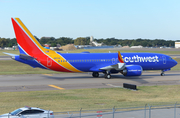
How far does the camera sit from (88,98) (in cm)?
2880

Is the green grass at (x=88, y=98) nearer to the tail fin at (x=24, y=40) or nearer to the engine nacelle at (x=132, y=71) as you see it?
the engine nacelle at (x=132, y=71)

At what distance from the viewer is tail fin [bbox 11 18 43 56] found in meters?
42.1

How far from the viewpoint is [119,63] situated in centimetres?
4262

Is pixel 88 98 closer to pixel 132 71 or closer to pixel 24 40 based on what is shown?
pixel 132 71

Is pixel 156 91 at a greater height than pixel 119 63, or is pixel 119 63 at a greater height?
pixel 119 63

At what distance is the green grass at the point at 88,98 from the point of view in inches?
971

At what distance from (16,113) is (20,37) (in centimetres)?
2685

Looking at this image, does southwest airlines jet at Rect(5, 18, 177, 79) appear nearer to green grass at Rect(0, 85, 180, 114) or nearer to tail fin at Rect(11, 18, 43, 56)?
tail fin at Rect(11, 18, 43, 56)

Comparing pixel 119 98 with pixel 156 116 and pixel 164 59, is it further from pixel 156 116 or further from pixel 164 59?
pixel 164 59

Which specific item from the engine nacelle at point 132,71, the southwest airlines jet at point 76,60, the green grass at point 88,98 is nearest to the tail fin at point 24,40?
the southwest airlines jet at point 76,60

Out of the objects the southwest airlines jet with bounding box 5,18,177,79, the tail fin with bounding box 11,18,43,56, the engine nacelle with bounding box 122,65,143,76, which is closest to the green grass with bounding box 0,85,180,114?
the engine nacelle with bounding box 122,65,143,76

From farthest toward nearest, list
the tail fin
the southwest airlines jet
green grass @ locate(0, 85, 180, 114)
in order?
the southwest airlines jet < the tail fin < green grass @ locate(0, 85, 180, 114)

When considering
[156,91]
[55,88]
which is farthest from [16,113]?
[156,91]

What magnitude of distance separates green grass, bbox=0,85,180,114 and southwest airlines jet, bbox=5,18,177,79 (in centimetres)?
958
